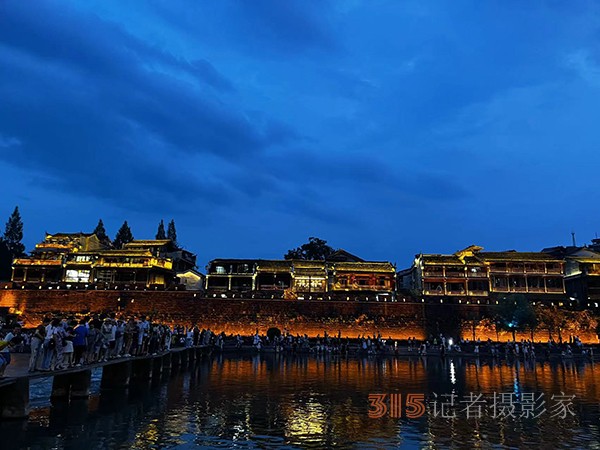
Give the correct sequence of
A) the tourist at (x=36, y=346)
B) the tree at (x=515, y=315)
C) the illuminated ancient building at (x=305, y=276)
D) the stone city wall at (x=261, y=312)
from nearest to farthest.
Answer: the tourist at (x=36, y=346), the tree at (x=515, y=315), the stone city wall at (x=261, y=312), the illuminated ancient building at (x=305, y=276)

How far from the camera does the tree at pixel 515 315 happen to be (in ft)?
172

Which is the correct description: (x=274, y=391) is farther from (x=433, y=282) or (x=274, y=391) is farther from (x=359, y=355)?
(x=433, y=282)

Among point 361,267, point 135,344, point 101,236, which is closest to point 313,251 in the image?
point 361,267

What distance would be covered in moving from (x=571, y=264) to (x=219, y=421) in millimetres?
67022

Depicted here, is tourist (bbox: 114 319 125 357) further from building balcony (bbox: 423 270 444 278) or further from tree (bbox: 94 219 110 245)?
tree (bbox: 94 219 110 245)

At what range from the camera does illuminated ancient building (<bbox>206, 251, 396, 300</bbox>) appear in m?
63.2

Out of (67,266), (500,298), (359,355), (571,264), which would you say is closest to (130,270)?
(67,266)

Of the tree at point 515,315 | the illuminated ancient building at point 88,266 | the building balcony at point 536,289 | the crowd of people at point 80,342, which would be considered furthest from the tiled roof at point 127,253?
the building balcony at point 536,289

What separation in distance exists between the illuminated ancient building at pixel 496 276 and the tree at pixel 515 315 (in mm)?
6446

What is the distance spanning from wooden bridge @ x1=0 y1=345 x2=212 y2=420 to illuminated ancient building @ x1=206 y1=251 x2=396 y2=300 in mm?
31644

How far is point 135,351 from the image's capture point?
23.5 m

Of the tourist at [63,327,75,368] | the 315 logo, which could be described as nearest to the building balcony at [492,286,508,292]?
the 315 logo

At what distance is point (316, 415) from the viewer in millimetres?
15617

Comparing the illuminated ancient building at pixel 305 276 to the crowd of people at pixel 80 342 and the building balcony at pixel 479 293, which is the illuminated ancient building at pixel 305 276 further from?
the crowd of people at pixel 80 342
